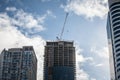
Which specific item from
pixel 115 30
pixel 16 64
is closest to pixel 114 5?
pixel 115 30

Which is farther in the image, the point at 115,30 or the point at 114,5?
the point at 114,5

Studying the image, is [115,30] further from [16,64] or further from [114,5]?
[16,64]

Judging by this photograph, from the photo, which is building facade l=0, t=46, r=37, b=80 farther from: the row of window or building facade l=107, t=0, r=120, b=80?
the row of window

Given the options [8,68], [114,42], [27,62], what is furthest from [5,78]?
[114,42]

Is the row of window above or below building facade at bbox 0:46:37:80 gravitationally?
above

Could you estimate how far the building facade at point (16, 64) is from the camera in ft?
627

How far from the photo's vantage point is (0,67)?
193 metres

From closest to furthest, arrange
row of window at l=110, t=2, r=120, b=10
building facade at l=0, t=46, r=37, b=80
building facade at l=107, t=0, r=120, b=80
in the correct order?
building facade at l=107, t=0, r=120, b=80 → row of window at l=110, t=2, r=120, b=10 → building facade at l=0, t=46, r=37, b=80

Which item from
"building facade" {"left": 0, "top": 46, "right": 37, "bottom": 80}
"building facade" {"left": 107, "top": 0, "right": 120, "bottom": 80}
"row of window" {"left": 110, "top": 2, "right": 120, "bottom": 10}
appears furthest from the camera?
"building facade" {"left": 0, "top": 46, "right": 37, "bottom": 80}

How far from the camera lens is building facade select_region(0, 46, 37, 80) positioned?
191000 mm

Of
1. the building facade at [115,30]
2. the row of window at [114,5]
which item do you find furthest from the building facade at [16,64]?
the row of window at [114,5]

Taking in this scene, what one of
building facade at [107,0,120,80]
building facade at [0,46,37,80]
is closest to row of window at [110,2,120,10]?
building facade at [107,0,120,80]

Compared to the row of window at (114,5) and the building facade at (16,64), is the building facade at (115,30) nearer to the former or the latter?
the row of window at (114,5)

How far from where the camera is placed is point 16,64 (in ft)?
647
